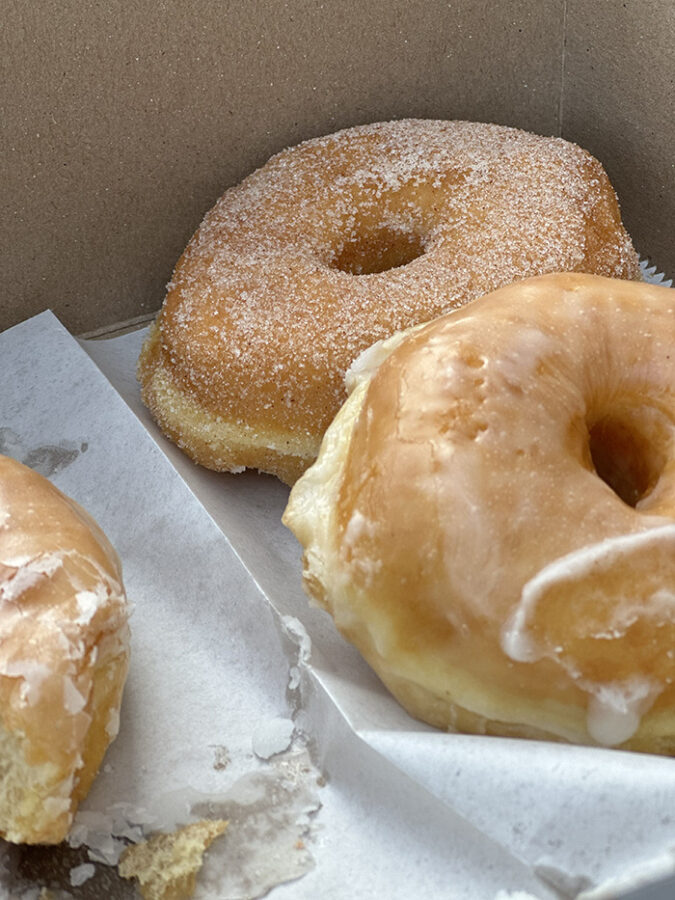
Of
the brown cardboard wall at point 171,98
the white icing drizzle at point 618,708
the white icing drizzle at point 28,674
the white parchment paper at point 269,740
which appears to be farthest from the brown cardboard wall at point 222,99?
the white icing drizzle at point 618,708

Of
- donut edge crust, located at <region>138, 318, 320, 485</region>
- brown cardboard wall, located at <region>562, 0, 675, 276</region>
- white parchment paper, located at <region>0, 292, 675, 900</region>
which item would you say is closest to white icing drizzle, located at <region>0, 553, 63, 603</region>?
white parchment paper, located at <region>0, 292, 675, 900</region>

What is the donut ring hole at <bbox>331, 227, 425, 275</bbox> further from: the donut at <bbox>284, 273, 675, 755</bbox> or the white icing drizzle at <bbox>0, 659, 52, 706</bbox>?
the white icing drizzle at <bbox>0, 659, 52, 706</bbox>

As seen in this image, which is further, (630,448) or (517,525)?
(630,448)

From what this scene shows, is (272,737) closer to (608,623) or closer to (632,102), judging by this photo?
(608,623)

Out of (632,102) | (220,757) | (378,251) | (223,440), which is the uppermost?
(632,102)

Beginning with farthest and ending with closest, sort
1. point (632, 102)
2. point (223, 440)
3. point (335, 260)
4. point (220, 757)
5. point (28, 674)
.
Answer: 1. point (632, 102)
2. point (335, 260)
3. point (223, 440)
4. point (220, 757)
5. point (28, 674)

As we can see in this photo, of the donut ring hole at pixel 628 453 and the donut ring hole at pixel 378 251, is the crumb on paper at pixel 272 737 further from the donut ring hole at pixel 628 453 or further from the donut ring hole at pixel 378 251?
the donut ring hole at pixel 378 251

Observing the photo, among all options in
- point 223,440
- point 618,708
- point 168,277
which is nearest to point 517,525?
point 618,708
